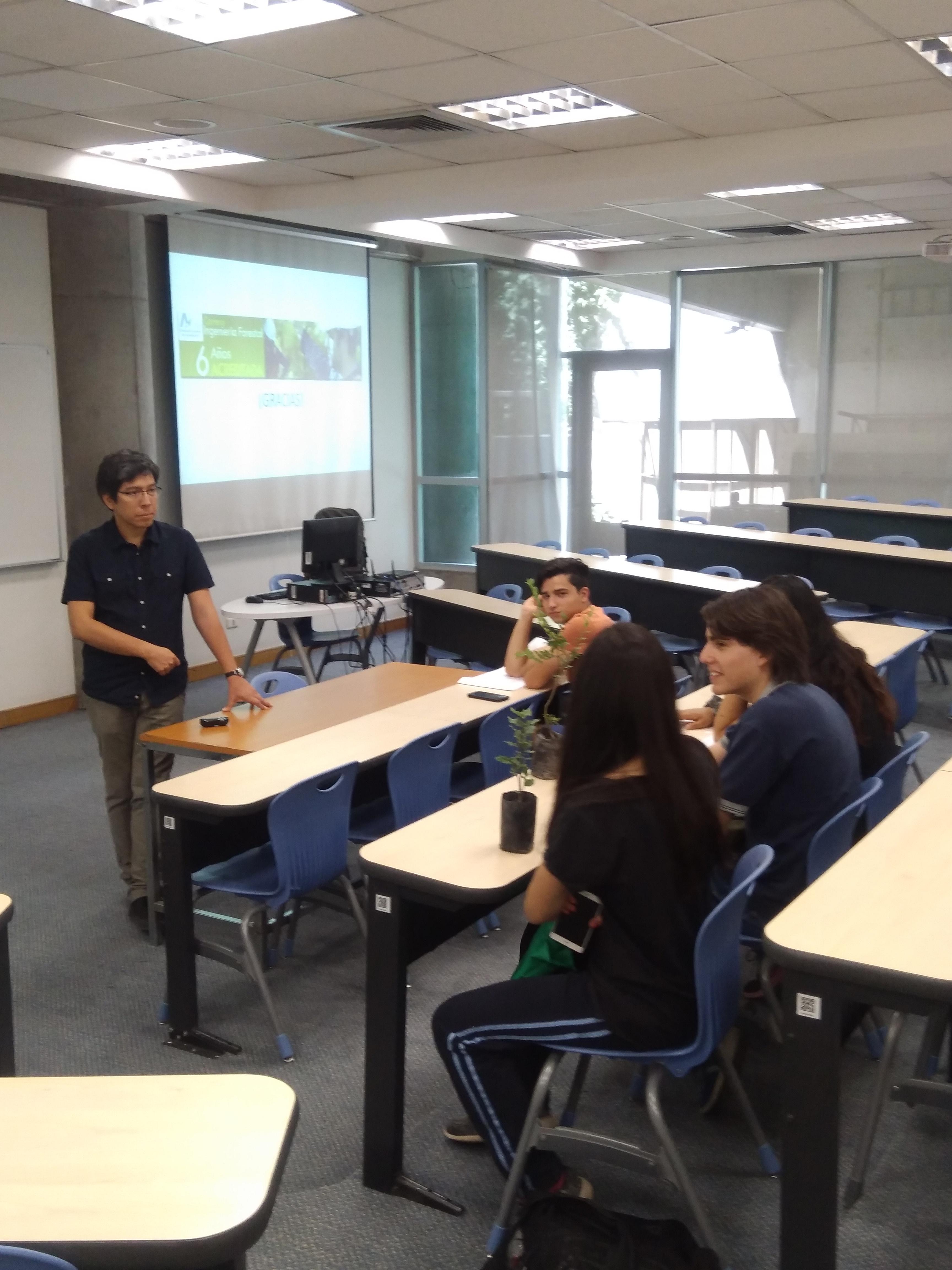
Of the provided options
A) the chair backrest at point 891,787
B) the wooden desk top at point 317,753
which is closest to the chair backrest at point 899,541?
the wooden desk top at point 317,753

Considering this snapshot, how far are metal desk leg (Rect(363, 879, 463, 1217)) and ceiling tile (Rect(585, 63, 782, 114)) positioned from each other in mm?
3406

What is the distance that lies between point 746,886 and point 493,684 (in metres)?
2.19

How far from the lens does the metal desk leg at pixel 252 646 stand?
6.55 metres

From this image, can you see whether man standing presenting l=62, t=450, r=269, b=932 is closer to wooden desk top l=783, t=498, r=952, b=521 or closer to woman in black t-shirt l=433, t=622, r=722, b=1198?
woman in black t-shirt l=433, t=622, r=722, b=1198

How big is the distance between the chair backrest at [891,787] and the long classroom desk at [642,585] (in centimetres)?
275

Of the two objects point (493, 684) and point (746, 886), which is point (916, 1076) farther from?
point (493, 684)

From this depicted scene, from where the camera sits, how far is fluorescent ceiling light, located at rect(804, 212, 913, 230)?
773 cm

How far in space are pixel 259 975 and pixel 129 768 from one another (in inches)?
46.5

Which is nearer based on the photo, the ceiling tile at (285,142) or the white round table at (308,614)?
the ceiling tile at (285,142)

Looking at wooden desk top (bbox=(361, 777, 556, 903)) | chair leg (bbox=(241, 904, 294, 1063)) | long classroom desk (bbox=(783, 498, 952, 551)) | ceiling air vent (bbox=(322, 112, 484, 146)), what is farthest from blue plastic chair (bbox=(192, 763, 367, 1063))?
long classroom desk (bbox=(783, 498, 952, 551))

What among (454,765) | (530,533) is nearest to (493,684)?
(454,765)

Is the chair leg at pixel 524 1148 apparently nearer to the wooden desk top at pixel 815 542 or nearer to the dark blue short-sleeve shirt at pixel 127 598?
the dark blue short-sleeve shirt at pixel 127 598

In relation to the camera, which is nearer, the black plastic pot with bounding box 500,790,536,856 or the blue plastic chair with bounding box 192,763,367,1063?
the black plastic pot with bounding box 500,790,536,856

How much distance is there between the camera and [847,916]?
2.08 metres
